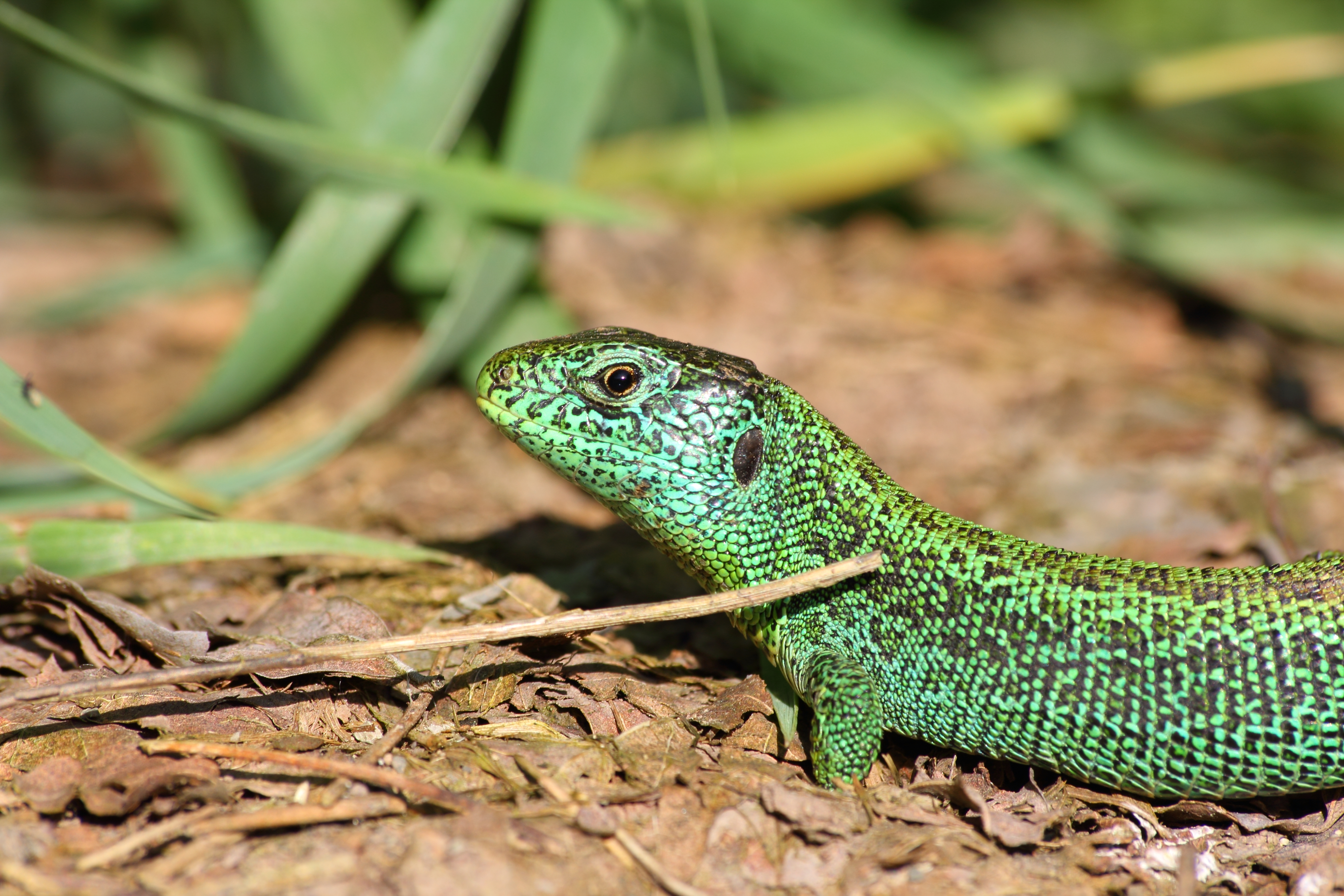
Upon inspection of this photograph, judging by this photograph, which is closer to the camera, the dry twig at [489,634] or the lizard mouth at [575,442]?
the dry twig at [489,634]

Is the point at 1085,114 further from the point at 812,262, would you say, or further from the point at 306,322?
the point at 306,322

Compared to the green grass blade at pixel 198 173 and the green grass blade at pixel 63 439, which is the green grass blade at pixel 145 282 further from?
the green grass blade at pixel 63 439

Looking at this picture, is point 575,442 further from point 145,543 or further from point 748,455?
point 145,543

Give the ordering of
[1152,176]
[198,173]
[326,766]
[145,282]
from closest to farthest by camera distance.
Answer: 1. [326,766]
2. [145,282]
3. [198,173]
4. [1152,176]

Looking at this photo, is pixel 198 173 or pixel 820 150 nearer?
pixel 198 173

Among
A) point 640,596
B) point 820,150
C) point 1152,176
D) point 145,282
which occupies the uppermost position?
point 1152,176

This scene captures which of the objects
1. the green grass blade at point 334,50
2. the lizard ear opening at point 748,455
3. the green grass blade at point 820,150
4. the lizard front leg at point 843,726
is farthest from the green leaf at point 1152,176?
the lizard front leg at point 843,726

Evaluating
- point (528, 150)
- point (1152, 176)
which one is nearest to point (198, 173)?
point (528, 150)

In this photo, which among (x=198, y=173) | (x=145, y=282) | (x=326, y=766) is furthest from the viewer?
(x=198, y=173)
